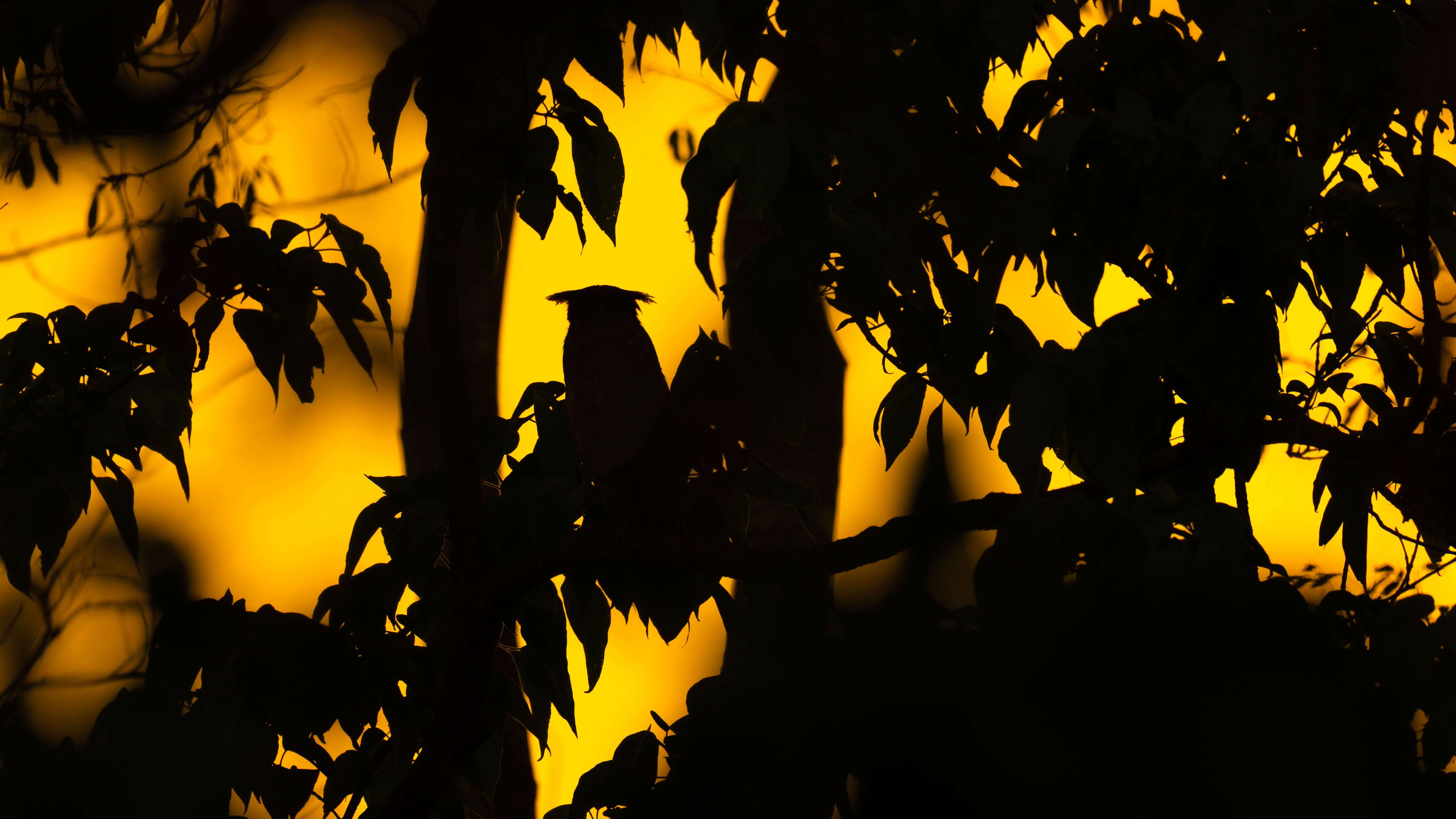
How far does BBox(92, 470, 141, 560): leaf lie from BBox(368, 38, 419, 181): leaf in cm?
38

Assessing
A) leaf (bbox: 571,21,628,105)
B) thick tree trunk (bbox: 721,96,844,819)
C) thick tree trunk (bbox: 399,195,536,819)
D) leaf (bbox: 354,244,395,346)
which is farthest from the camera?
thick tree trunk (bbox: 399,195,536,819)

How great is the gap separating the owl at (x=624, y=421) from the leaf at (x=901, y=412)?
0.73 ft

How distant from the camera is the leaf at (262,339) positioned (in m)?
0.85

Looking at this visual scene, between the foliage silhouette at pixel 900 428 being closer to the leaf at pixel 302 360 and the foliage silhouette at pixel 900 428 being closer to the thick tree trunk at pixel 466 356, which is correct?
the leaf at pixel 302 360

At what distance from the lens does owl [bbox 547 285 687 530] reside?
0.95 m

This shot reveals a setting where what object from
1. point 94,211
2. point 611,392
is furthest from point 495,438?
point 94,211

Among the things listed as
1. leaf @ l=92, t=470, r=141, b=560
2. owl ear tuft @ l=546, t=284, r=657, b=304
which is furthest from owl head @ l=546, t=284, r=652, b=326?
leaf @ l=92, t=470, r=141, b=560

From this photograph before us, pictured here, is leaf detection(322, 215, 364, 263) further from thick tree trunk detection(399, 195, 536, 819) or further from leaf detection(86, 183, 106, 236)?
leaf detection(86, 183, 106, 236)

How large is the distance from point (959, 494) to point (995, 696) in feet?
3.06

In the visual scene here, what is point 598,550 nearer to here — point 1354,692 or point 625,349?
point 625,349

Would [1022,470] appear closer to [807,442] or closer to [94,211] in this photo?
[807,442]

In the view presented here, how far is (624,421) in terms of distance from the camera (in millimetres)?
958

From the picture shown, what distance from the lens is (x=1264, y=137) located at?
2.36ft

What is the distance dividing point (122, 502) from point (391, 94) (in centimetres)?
46
